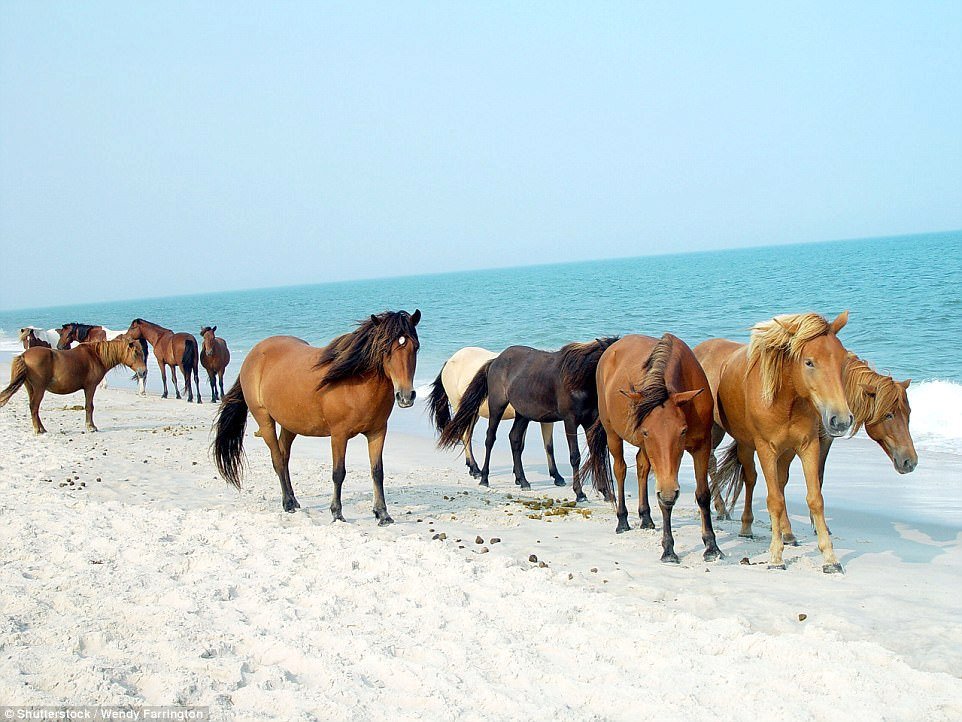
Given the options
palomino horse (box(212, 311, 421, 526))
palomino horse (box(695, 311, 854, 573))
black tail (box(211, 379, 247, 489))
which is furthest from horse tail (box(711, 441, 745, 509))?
black tail (box(211, 379, 247, 489))

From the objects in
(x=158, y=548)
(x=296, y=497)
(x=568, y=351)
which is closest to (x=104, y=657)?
(x=158, y=548)

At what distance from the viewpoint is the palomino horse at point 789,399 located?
18.2 ft

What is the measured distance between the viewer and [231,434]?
8438 millimetres

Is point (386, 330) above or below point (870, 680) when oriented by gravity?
above

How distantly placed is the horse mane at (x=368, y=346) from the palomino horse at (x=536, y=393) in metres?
2.29

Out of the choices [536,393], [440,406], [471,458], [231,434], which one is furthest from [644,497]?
[440,406]

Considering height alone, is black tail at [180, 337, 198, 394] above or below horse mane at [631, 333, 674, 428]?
below

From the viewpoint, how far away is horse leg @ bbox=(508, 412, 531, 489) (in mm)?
9672

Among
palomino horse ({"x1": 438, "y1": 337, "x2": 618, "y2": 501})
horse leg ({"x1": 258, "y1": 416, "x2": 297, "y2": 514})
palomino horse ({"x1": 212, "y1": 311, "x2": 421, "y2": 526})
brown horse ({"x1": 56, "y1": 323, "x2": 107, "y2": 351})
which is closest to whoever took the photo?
palomino horse ({"x1": 212, "y1": 311, "x2": 421, "y2": 526})

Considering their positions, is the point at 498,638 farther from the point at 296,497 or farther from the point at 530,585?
the point at 296,497

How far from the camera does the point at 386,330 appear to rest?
7109mm

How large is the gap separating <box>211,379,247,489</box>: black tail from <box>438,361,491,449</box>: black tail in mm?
2576

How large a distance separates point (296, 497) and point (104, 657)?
499 cm

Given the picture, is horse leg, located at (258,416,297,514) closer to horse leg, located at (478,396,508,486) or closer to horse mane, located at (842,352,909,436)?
horse leg, located at (478,396,508,486)
